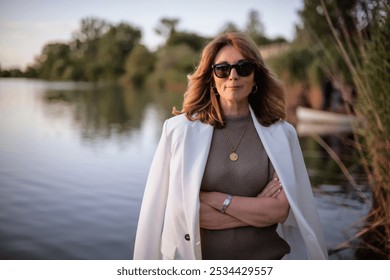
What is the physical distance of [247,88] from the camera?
68.3 inches

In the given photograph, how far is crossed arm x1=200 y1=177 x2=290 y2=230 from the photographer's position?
162 centimetres

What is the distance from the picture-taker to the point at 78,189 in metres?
5.55

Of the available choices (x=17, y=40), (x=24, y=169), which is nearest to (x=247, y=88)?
(x=17, y=40)

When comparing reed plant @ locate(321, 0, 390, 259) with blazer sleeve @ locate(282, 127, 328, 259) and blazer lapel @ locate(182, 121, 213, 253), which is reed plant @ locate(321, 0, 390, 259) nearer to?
blazer sleeve @ locate(282, 127, 328, 259)

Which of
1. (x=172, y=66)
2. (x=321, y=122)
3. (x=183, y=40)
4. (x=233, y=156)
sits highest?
(x=183, y=40)

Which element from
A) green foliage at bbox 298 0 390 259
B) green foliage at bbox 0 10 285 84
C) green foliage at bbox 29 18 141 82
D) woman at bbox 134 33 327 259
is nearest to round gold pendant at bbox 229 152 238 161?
woman at bbox 134 33 327 259

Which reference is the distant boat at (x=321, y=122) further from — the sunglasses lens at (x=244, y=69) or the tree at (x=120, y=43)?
the sunglasses lens at (x=244, y=69)

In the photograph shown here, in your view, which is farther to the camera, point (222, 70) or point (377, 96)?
point (377, 96)

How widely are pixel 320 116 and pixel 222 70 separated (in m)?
12.2

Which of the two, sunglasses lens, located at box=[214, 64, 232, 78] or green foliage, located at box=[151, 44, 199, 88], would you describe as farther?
green foliage, located at box=[151, 44, 199, 88]

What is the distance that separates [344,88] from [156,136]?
7420mm

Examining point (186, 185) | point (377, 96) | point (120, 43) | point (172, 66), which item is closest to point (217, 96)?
point (186, 185)

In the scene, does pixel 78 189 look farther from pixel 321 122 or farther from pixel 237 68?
pixel 321 122

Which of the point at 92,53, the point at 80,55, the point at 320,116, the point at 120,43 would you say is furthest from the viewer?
the point at 320,116
